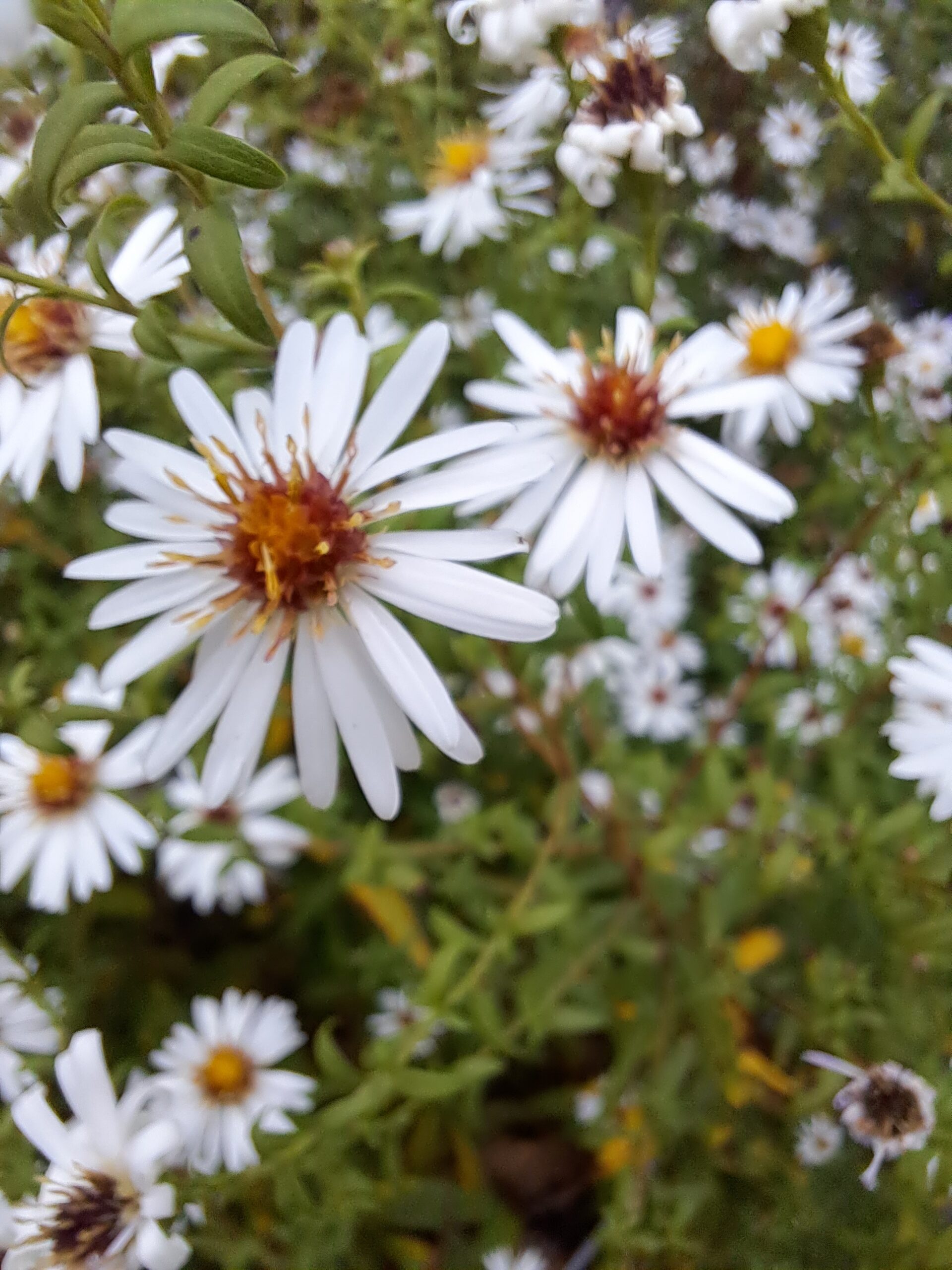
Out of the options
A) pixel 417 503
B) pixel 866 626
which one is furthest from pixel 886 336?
pixel 866 626

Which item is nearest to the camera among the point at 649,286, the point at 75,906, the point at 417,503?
the point at 417,503

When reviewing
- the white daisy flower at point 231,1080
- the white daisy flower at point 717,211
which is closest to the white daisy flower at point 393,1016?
the white daisy flower at point 231,1080

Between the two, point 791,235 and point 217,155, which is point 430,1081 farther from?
point 791,235

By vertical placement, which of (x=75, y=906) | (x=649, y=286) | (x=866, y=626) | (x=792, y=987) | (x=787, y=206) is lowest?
(x=75, y=906)

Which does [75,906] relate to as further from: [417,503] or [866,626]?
[866,626]

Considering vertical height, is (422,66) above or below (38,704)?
above

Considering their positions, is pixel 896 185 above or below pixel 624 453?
above

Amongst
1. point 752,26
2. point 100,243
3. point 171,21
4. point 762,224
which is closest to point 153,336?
point 100,243
